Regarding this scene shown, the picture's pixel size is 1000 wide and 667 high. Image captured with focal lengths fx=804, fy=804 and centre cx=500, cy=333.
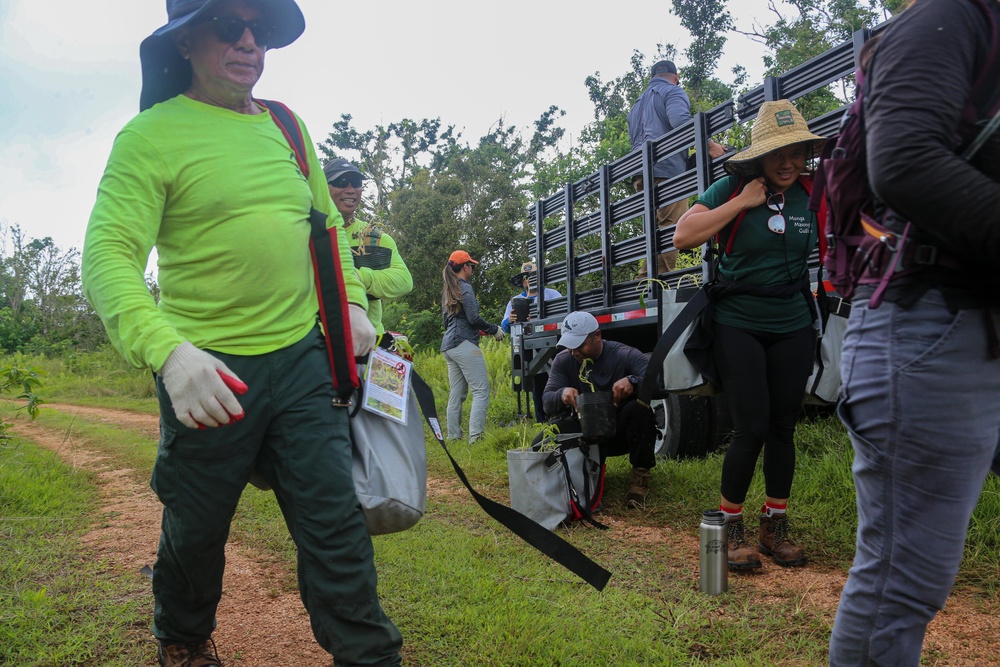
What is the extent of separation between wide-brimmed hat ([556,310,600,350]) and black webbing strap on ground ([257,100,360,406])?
3.32 m

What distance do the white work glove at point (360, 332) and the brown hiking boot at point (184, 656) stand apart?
105 cm

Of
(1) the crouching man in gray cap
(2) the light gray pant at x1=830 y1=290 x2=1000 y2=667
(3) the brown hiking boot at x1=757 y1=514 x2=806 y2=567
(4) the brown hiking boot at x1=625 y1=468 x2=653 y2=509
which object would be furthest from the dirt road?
(2) the light gray pant at x1=830 y1=290 x2=1000 y2=667

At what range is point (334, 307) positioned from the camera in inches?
89.8

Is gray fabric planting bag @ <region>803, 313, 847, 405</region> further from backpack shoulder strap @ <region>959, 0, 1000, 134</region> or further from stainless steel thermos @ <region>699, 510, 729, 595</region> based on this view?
backpack shoulder strap @ <region>959, 0, 1000, 134</region>

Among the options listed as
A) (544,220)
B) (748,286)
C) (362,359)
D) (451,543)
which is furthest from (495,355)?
(362,359)

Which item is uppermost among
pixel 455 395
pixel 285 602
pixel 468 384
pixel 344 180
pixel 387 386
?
pixel 344 180

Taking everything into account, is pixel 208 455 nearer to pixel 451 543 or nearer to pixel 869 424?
pixel 869 424

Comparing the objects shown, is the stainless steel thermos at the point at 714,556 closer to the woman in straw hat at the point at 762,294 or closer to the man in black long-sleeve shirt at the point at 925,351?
the woman in straw hat at the point at 762,294

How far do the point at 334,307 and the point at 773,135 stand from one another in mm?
2299

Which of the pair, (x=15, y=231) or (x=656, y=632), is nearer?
(x=656, y=632)

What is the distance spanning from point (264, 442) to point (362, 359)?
0.36 metres

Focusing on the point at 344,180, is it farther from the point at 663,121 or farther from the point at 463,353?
the point at 463,353

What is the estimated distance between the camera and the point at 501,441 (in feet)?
24.4

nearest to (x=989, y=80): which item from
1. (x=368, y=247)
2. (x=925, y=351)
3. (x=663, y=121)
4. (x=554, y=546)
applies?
(x=925, y=351)
